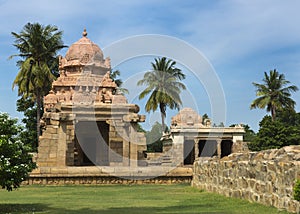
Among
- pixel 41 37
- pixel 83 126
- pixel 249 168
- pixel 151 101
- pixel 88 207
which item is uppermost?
pixel 41 37

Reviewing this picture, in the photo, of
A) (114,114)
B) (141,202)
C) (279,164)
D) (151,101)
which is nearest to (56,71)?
(151,101)

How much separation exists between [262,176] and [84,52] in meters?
22.8

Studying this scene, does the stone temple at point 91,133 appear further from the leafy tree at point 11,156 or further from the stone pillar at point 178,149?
the leafy tree at point 11,156

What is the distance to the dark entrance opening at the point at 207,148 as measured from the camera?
131 feet

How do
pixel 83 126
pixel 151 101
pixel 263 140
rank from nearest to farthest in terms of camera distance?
1. pixel 83 126
2. pixel 263 140
3. pixel 151 101

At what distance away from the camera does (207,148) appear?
135 ft

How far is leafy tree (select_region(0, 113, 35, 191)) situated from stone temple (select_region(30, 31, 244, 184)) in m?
7.06

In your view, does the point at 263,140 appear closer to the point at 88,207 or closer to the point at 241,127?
the point at 241,127

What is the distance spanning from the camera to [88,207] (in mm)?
9938

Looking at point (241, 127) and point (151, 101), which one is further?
point (151, 101)

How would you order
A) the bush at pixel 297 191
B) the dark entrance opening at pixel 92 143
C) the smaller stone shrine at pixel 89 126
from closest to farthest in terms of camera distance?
the bush at pixel 297 191 < the smaller stone shrine at pixel 89 126 < the dark entrance opening at pixel 92 143

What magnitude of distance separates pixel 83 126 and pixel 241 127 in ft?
57.1

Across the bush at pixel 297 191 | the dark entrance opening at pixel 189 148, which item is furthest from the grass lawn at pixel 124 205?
the dark entrance opening at pixel 189 148

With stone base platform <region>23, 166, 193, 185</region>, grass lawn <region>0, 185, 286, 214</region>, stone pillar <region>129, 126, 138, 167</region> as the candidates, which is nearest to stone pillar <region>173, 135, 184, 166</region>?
stone pillar <region>129, 126, 138, 167</region>
